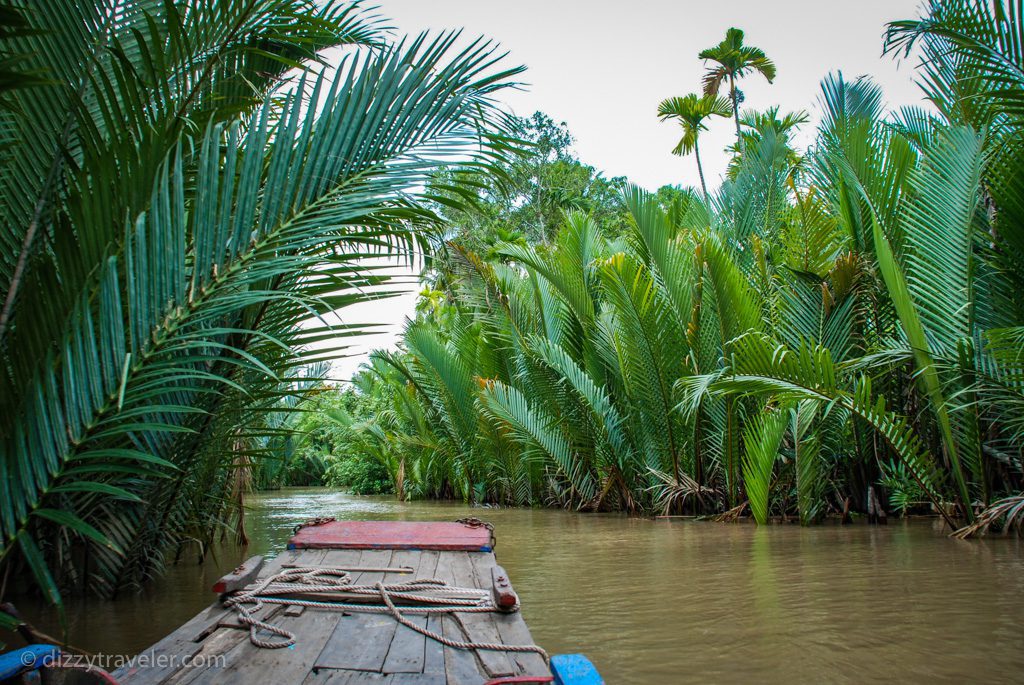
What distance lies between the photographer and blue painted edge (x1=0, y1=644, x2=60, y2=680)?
1.59 metres

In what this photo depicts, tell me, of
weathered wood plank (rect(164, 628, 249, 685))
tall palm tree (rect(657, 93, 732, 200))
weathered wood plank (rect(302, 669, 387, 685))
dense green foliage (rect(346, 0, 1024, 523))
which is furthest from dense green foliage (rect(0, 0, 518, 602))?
tall palm tree (rect(657, 93, 732, 200))

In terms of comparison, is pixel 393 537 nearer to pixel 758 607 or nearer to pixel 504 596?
pixel 504 596

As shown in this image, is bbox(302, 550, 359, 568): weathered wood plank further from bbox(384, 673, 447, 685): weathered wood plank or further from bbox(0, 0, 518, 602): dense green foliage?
bbox(384, 673, 447, 685): weathered wood plank

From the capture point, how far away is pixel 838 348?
677 centimetres

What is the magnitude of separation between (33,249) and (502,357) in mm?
9346

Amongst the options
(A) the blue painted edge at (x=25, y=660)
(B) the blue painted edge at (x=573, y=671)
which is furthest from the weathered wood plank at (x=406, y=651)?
(A) the blue painted edge at (x=25, y=660)

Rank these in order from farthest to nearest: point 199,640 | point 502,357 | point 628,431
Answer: point 502,357 < point 628,431 < point 199,640

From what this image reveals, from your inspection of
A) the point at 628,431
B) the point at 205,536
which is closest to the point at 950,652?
the point at 205,536

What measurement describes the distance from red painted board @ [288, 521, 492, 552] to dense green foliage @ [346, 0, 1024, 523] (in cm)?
210

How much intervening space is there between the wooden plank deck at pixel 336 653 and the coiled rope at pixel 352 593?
27 mm

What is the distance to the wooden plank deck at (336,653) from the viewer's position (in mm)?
1788

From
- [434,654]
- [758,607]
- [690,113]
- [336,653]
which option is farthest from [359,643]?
[690,113]

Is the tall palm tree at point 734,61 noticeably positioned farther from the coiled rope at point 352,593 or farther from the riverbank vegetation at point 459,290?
the coiled rope at point 352,593

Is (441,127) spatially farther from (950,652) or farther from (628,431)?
(628,431)
